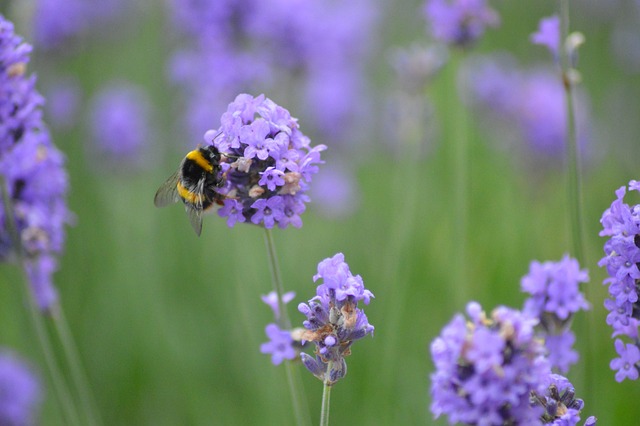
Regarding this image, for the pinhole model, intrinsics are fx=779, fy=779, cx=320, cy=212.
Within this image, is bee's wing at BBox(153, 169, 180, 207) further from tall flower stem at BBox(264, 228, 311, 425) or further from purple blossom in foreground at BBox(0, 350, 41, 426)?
purple blossom in foreground at BBox(0, 350, 41, 426)

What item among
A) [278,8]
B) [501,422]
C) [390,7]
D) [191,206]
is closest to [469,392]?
[501,422]

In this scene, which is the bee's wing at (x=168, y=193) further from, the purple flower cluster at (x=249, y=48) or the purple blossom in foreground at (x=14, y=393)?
the purple blossom in foreground at (x=14, y=393)

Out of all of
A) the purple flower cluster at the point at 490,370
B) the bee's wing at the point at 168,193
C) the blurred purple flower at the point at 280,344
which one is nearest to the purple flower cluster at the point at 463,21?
the bee's wing at the point at 168,193

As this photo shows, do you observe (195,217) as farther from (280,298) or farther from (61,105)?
(61,105)

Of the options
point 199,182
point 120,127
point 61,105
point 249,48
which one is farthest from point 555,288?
point 120,127

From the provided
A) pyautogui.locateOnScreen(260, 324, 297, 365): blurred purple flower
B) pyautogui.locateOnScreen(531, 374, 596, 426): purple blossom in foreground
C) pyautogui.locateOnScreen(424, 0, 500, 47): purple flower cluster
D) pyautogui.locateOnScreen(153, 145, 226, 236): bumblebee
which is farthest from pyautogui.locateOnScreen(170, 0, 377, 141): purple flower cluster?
pyautogui.locateOnScreen(531, 374, 596, 426): purple blossom in foreground

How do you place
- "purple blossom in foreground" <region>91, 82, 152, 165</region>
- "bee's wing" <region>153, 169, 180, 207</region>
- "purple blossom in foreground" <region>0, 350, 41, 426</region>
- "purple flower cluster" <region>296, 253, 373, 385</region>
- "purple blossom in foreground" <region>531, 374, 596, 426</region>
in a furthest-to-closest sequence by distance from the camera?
1. "purple blossom in foreground" <region>91, 82, 152, 165</region>
2. "purple blossom in foreground" <region>0, 350, 41, 426</region>
3. "bee's wing" <region>153, 169, 180, 207</region>
4. "purple flower cluster" <region>296, 253, 373, 385</region>
5. "purple blossom in foreground" <region>531, 374, 596, 426</region>
